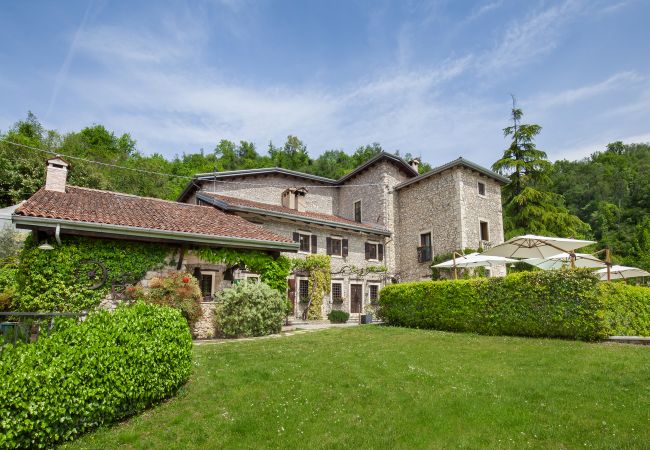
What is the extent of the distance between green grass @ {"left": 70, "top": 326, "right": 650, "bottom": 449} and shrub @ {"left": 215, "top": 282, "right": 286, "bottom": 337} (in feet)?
9.63

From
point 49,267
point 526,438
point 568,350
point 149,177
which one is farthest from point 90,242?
point 149,177

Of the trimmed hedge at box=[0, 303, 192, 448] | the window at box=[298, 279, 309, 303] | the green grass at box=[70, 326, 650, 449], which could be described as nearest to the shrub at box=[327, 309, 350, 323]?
the window at box=[298, 279, 309, 303]

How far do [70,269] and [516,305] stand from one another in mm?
11617

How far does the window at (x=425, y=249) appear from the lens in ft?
75.8

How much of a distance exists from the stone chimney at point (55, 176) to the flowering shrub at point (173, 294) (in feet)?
18.3

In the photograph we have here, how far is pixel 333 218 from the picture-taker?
24500mm

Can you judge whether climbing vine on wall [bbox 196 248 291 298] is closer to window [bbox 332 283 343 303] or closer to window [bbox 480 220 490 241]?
window [bbox 332 283 343 303]

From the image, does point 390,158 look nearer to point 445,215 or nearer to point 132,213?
point 445,215

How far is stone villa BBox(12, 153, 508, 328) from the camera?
12.5 m

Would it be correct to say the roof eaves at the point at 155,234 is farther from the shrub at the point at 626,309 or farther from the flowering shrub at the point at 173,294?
the shrub at the point at 626,309

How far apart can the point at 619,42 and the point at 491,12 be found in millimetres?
3124

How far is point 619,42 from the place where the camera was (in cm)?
914

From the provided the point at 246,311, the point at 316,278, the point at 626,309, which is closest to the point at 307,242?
the point at 316,278

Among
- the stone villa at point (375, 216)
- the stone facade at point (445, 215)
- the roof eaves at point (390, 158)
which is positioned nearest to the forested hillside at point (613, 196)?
the stone facade at point (445, 215)
